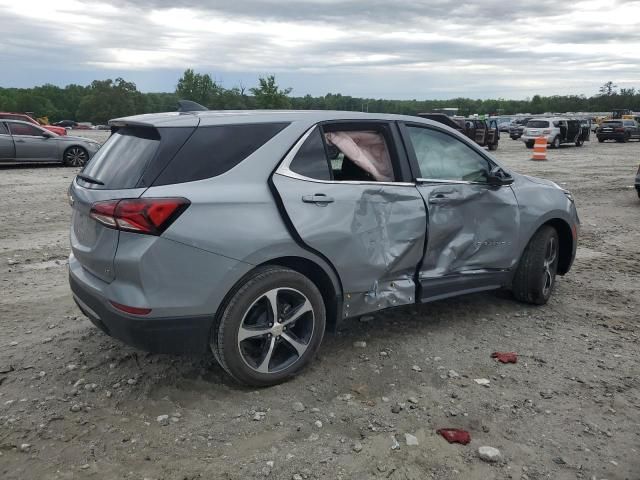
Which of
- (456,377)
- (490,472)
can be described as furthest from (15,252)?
(490,472)

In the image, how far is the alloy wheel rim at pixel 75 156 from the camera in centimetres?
1700

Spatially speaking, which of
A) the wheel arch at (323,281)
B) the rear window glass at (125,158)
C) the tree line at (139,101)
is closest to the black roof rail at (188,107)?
the rear window glass at (125,158)

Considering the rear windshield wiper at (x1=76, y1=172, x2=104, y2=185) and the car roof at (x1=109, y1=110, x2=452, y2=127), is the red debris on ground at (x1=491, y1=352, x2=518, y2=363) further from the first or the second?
the rear windshield wiper at (x1=76, y1=172, x2=104, y2=185)

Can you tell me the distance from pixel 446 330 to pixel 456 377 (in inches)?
33.0

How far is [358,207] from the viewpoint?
3902 mm

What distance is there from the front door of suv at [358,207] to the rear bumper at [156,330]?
0.86m

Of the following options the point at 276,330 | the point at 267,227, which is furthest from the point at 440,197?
the point at 276,330

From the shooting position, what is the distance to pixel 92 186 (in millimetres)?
3555

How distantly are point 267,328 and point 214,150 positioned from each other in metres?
1.15

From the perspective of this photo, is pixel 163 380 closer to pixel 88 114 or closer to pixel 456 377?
pixel 456 377

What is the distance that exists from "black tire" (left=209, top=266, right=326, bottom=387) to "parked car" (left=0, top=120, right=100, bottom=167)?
1529 centimetres

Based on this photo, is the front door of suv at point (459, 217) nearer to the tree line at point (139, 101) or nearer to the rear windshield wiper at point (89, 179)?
the rear windshield wiper at point (89, 179)

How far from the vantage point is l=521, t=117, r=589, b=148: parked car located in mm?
30891

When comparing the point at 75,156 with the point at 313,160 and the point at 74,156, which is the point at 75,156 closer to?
the point at 74,156
